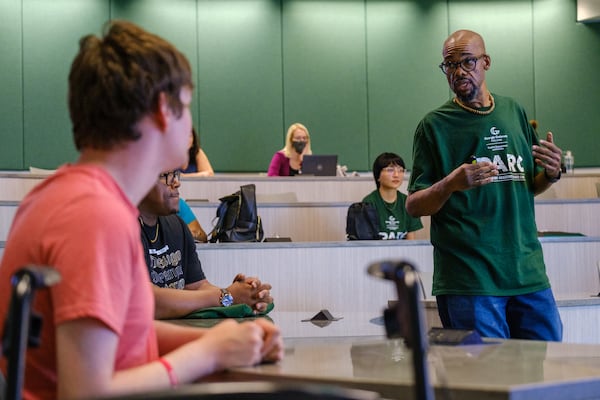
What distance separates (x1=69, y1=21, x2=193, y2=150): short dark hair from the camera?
1.18 meters

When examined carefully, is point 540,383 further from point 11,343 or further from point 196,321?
point 196,321

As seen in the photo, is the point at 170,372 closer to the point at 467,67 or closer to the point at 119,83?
the point at 119,83

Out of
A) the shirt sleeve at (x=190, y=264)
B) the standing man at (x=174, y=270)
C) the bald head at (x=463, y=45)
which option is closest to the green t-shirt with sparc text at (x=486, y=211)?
the bald head at (x=463, y=45)

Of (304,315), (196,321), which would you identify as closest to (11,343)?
(196,321)

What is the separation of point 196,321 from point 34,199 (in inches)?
43.0

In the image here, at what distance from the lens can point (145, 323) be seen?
3.99 feet

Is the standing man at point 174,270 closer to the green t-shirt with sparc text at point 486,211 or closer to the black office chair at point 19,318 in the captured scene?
the green t-shirt with sparc text at point 486,211

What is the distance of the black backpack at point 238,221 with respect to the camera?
16.0ft

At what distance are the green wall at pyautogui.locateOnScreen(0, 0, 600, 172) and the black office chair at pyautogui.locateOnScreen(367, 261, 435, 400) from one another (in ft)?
29.0

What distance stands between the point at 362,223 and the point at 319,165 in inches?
87.7

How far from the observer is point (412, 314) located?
1026 mm

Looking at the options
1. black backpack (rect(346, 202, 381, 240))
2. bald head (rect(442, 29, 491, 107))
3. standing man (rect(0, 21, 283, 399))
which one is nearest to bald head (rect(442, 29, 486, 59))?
bald head (rect(442, 29, 491, 107))

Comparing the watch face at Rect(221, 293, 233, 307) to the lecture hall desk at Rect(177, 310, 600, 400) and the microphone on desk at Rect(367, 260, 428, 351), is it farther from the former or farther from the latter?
the microphone on desk at Rect(367, 260, 428, 351)

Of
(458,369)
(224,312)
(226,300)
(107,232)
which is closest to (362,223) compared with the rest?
(226,300)
